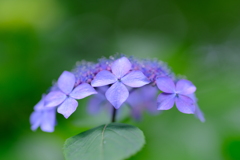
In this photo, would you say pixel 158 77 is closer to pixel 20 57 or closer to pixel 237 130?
pixel 237 130

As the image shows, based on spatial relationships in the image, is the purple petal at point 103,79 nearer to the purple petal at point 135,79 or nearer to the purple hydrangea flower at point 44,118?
the purple petal at point 135,79

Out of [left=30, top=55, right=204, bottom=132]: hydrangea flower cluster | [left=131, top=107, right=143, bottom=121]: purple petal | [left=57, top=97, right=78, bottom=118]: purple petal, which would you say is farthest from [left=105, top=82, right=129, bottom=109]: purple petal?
[left=131, top=107, right=143, bottom=121]: purple petal

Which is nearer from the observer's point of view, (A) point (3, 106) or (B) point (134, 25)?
(A) point (3, 106)

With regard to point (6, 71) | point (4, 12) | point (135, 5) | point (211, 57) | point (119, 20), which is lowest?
point (6, 71)

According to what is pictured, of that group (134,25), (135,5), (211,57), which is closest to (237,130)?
(211,57)

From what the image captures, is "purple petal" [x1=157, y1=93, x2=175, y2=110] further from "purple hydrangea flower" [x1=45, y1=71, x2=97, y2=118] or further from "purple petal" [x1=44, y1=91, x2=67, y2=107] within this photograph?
"purple petal" [x1=44, y1=91, x2=67, y2=107]

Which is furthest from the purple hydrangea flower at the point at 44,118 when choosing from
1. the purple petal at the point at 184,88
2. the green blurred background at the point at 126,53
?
the green blurred background at the point at 126,53
